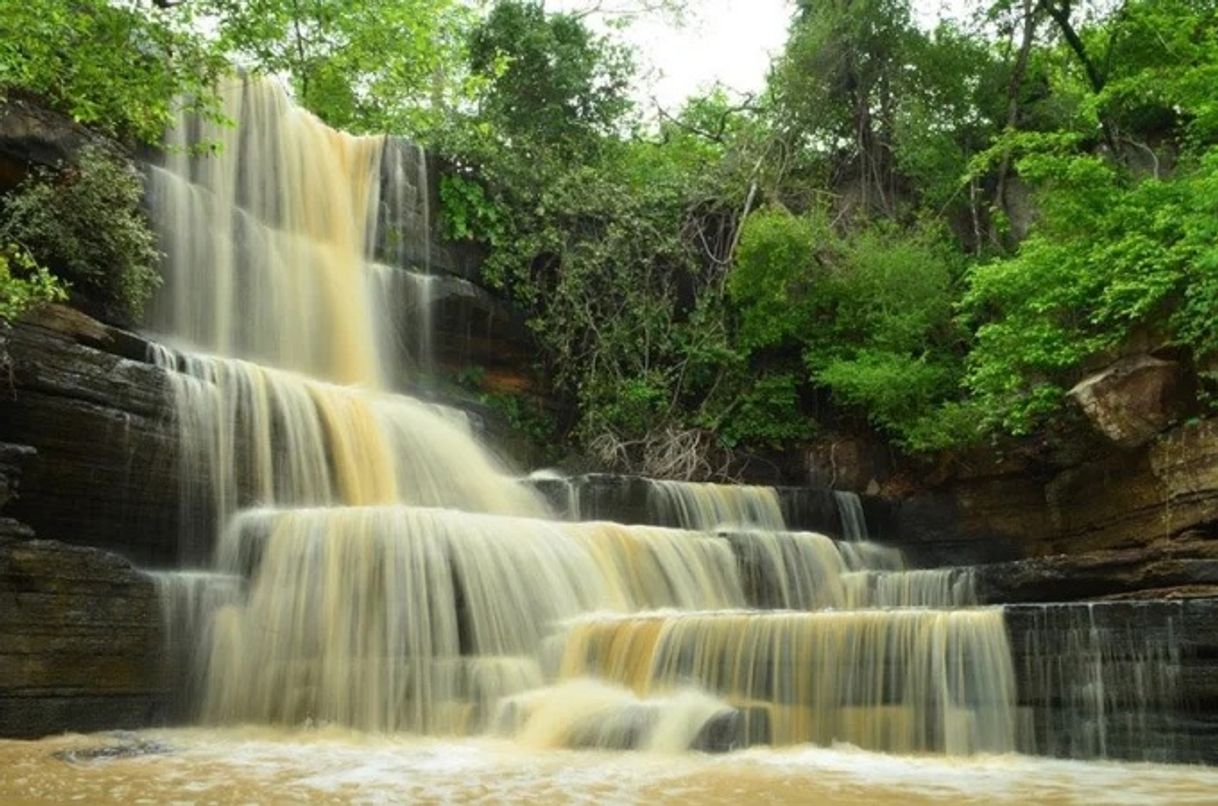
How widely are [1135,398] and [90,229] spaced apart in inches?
460

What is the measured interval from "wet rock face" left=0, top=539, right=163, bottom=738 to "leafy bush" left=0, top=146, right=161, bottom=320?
4.20m

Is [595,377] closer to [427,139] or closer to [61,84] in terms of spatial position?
[427,139]

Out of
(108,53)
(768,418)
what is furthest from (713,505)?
(108,53)

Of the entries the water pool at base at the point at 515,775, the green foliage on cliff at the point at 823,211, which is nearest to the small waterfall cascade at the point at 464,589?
the water pool at base at the point at 515,775

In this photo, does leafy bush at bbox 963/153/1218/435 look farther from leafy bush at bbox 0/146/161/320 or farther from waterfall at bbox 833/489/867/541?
leafy bush at bbox 0/146/161/320

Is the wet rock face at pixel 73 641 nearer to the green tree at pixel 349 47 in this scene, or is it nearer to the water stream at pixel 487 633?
the water stream at pixel 487 633

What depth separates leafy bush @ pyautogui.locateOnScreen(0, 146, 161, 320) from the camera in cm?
1116

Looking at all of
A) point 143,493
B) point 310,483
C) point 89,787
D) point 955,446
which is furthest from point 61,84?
point 955,446

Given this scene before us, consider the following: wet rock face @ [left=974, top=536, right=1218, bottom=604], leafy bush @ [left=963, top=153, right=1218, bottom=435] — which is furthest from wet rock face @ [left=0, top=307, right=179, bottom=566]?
leafy bush @ [left=963, top=153, right=1218, bottom=435]

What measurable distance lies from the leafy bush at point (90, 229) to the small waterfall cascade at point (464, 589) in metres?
1.20

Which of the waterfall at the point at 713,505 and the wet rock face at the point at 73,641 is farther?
the waterfall at the point at 713,505

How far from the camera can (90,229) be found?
11.7 meters

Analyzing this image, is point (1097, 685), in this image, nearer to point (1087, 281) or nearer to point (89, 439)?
point (1087, 281)

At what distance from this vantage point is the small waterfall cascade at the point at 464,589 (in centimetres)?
826
